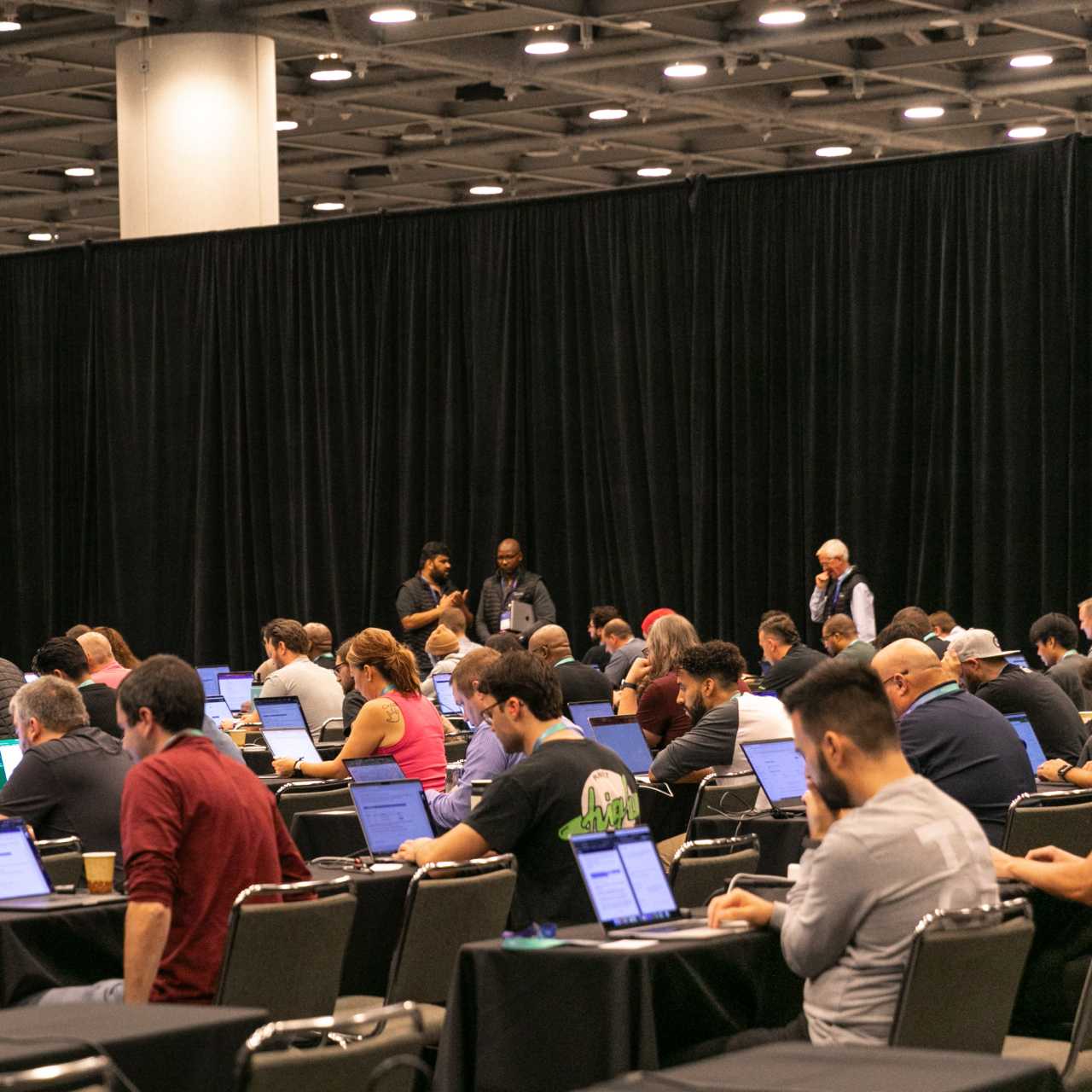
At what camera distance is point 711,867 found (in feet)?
17.0

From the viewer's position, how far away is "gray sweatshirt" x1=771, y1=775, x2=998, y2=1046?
3471 millimetres

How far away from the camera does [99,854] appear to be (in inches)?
201

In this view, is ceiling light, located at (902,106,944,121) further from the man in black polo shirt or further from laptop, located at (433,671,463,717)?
the man in black polo shirt

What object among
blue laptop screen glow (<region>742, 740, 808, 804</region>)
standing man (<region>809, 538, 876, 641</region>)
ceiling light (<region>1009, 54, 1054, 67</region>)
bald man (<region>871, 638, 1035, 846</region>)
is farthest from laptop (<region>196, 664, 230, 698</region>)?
ceiling light (<region>1009, 54, 1054, 67</region>)

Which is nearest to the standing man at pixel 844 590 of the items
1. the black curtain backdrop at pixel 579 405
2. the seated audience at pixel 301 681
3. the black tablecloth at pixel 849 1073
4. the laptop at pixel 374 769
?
the black curtain backdrop at pixel 579 405

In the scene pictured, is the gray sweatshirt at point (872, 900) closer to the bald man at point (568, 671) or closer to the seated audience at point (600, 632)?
the bald man at point (568, 671)

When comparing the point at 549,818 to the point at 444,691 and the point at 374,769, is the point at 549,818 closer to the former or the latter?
the point at 374,769

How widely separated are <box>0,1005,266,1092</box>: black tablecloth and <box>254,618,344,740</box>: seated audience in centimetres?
650

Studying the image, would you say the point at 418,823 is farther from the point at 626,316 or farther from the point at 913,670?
the point at 626,316

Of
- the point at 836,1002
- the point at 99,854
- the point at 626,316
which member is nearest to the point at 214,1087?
the point at 836,1002

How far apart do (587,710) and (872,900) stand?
217 inches

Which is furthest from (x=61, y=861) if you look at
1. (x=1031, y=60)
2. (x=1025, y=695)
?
(x=1031, y=60)

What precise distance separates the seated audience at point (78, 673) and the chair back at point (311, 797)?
0.93 meters

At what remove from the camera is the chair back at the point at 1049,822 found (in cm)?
563
